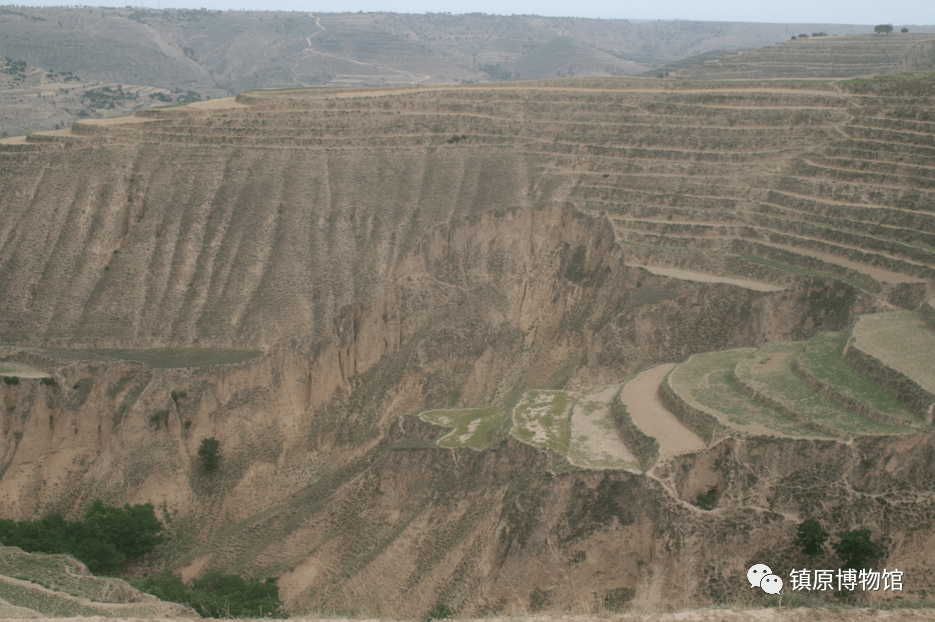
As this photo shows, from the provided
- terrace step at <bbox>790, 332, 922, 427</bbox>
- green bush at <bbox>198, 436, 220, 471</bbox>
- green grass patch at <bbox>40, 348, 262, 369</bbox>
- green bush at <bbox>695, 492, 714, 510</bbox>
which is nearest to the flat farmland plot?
green bush at <bbox>695, 492, 714, 510</bbox>

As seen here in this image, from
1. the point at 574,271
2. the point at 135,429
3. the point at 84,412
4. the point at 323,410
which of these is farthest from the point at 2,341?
the point at 574,271

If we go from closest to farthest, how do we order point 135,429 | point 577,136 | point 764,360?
1. point 764,360
2. point 135,429
3. point 577,136

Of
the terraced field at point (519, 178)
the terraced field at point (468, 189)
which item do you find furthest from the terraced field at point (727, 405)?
the terraced field at point (519, 178)

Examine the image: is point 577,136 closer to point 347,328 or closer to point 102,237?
point 347,328

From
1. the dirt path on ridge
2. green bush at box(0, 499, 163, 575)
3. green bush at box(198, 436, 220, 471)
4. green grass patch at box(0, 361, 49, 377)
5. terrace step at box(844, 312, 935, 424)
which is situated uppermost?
terrace step at box(844, 312, 935, 424)

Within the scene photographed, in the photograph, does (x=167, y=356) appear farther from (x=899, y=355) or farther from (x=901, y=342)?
(x=901, y=342)

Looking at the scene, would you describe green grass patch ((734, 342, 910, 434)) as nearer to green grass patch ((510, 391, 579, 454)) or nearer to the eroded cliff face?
the eroded cliff face

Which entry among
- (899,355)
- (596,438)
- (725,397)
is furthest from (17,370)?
(899,355)
